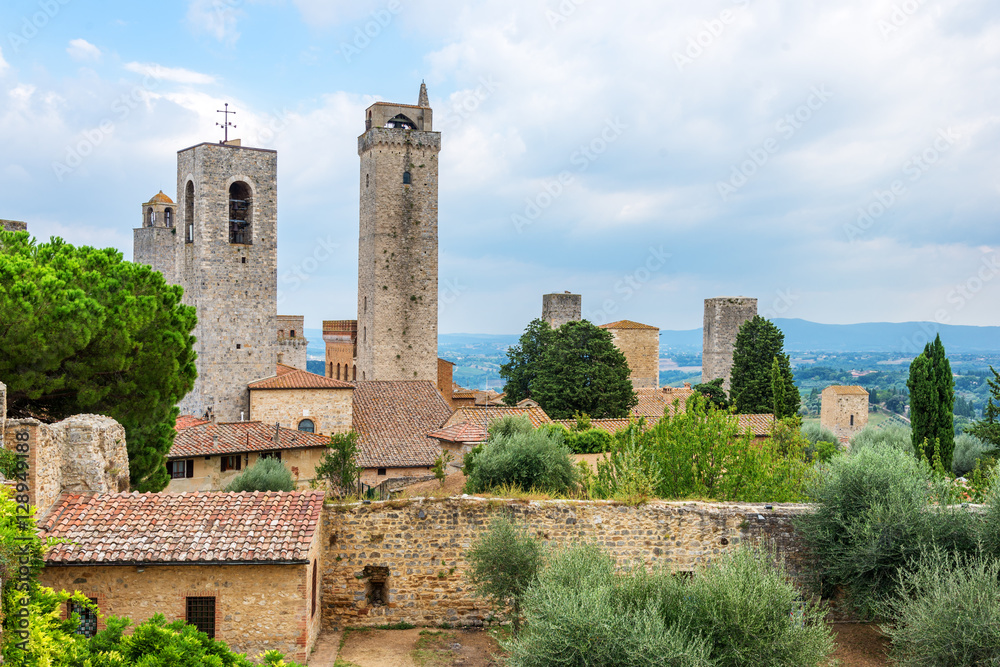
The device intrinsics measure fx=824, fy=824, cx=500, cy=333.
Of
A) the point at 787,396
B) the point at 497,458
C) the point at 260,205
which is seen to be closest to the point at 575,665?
the point at 497,458

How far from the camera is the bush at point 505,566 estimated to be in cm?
1229

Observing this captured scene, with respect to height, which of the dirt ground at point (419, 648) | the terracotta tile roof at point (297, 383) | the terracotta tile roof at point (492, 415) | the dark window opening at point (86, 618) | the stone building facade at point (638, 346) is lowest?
the dirt ground at point (419, 648)

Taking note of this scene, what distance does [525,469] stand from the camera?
18062 mm

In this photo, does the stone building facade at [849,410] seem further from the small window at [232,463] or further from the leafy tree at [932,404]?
the small window at [232,463]

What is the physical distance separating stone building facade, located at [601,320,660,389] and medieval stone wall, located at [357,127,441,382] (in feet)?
58.8

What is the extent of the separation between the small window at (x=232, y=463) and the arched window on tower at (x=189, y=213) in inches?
431

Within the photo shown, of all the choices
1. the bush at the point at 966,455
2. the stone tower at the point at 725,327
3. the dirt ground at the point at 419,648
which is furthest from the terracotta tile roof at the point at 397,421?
the stone tower at the point at 725,327

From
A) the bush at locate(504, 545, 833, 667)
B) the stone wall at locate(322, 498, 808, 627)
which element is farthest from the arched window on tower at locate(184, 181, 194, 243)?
the bush at locate(504, 545, 833, 667)

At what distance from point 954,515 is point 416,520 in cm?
810

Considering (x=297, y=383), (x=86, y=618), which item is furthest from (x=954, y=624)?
(x=297, y=383)

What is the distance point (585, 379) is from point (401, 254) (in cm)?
1274

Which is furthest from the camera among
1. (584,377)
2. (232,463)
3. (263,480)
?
(584,377)

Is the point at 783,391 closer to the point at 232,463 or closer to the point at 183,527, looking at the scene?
the point at 232,463

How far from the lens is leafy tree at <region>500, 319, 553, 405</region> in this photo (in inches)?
1795
